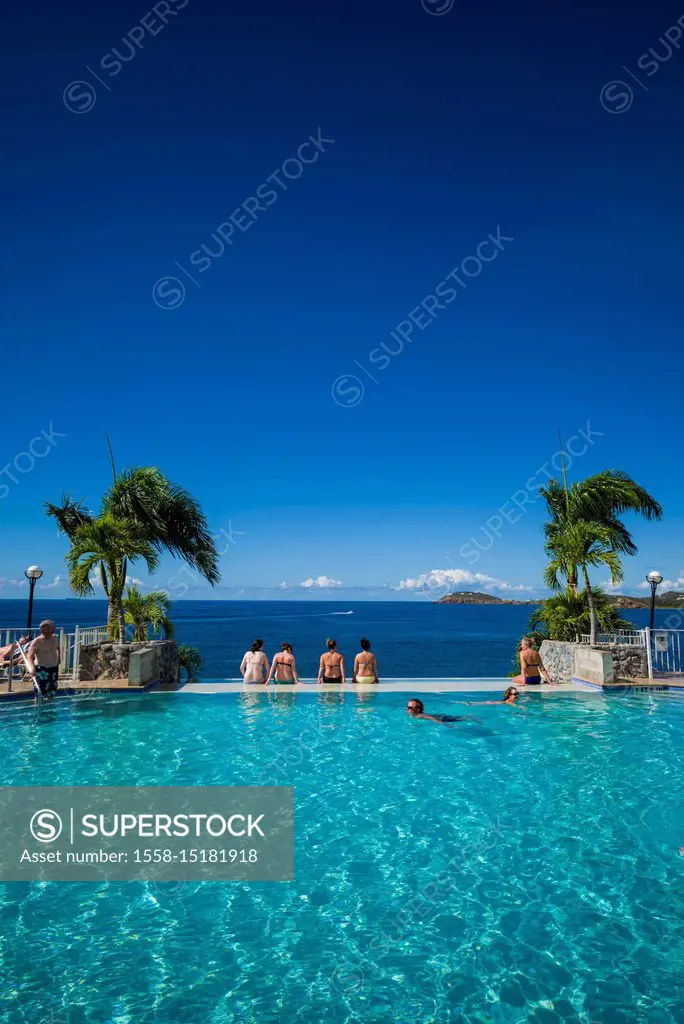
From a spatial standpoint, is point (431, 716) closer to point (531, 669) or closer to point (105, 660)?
point (531, 669)

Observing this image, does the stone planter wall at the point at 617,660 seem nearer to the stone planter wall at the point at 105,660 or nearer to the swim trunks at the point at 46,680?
the stone planter wall at the point at 105,660

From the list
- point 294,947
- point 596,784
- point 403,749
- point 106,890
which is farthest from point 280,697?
point 294,947

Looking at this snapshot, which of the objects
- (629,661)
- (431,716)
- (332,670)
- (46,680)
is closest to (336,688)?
(332,670)

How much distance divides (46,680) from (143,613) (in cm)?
763

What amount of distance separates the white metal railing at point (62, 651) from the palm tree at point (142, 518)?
73 centimetres

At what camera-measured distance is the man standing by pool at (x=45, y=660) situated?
40.4 ft

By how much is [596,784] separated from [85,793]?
6907mm

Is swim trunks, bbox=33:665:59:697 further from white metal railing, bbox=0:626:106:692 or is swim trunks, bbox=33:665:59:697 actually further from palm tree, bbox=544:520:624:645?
palm tree, bbox=544:520:624:645

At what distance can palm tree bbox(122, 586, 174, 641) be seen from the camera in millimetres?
19906

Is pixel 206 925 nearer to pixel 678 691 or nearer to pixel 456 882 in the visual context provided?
pixel 456 882

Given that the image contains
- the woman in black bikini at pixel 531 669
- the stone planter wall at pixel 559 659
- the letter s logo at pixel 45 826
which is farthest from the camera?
the stone planter wall at pixel 559 659

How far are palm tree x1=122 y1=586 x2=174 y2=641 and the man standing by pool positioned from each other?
21.4ft

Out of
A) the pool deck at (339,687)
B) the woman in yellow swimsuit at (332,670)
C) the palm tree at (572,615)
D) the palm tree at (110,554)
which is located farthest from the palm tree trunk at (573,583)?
the palm tree at (110,554)

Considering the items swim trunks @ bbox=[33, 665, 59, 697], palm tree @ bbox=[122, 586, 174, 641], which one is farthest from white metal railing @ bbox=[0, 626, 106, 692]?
palm tree @ bbox=[122, 586, 174, 641]
